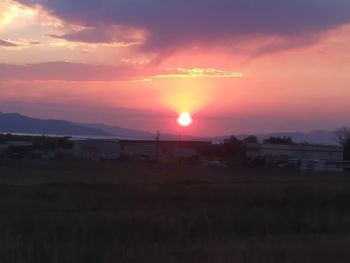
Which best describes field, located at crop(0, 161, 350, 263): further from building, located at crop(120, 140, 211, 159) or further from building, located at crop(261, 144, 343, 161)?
building, located at crop(120, 140, 211, 159)

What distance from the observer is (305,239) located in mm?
19469

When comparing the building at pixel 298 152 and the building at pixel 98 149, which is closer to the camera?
the building at pixel 298 152

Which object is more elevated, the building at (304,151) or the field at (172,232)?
the building at (304,151)

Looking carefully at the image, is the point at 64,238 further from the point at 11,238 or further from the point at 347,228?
the point at 347,228

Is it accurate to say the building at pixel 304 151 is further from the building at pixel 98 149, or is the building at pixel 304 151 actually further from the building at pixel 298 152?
the building at pixel 98 149

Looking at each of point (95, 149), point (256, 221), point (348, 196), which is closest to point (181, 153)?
point (95, 149)

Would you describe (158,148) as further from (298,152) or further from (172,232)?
(172,232)

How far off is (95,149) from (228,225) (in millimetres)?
134543

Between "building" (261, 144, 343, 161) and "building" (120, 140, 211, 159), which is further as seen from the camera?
"building" (120, 140, 211, 159)

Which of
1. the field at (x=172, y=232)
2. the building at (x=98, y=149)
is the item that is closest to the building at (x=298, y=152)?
the building at (x=98, y=149)

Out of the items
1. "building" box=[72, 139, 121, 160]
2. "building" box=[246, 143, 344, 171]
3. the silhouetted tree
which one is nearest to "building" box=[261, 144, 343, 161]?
"building" box=[246, 143, 344, 171]

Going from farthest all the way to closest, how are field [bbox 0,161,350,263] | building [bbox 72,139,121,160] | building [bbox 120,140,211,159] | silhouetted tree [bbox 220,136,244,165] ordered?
building [bbox 120,140,211,159]
building [bbox 72,139,121,160]
silhouetted tree [bbox 220,136,244,165]
field [bbox 0,161,350,263]

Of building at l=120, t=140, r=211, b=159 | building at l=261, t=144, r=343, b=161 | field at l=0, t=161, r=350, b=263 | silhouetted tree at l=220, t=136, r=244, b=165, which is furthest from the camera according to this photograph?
building at l=120, t=140, r=211, b=159

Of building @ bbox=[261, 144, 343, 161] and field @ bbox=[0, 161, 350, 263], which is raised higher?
building @ bbox=[261, 144, 343, 161]
